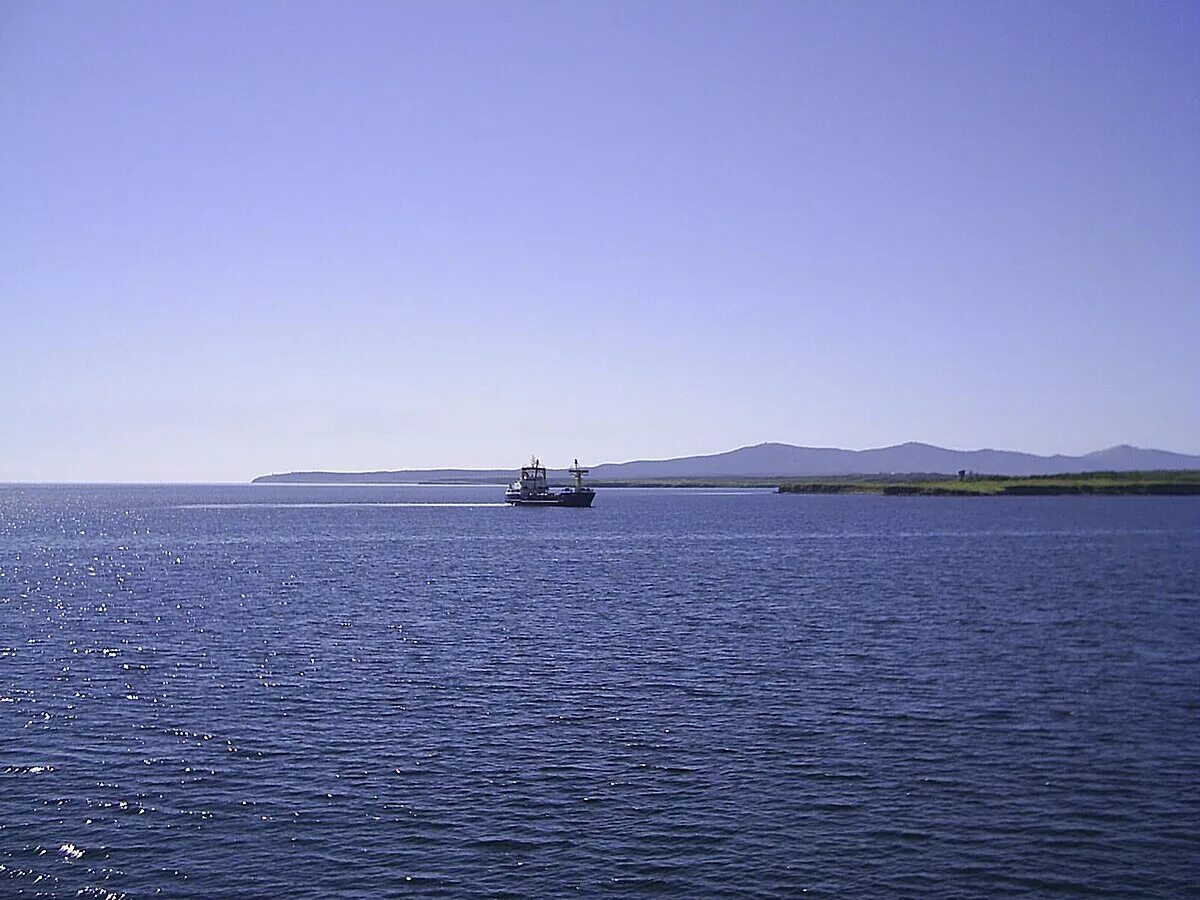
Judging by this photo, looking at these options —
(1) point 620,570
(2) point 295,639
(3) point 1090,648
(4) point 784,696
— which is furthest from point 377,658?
(1) point 620,570

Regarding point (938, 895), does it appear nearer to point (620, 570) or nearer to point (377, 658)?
point (377, 658)

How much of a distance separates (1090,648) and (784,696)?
1997 cm

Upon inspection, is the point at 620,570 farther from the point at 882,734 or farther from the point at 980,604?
the point at 882,734

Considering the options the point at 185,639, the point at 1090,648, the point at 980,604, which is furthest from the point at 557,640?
the point at 980,604

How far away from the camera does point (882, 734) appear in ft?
111

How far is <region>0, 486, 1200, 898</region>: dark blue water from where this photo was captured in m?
23.5

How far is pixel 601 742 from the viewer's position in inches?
1292

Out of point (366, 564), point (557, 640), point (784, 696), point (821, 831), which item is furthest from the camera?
point (366, 564)

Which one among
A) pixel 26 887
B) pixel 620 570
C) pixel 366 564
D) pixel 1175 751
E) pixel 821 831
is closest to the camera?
pixel 26 887

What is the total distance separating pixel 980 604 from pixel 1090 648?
16.4 meters

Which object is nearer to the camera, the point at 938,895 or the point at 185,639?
the point at 938,895

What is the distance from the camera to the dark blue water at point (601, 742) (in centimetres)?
2348

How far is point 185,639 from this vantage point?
52.2 metres

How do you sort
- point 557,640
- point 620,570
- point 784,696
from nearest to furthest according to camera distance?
point 784,696, point 557,640, point 620,570
